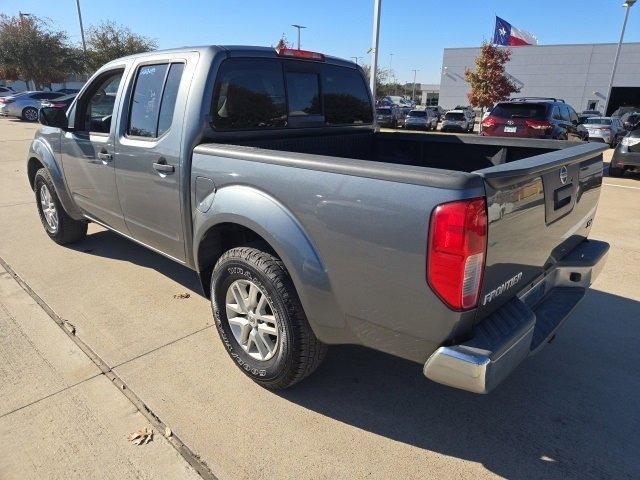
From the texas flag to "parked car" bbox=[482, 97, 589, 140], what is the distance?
1361 inches

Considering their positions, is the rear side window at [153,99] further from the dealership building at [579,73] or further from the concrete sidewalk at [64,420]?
the dealership building at [579,73]

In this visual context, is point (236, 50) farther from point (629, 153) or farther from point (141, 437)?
point (629, 153)

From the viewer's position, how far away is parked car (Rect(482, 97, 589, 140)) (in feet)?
35.7

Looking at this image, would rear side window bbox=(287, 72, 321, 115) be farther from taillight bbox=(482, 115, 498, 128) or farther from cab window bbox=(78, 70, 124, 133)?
taillight bbox=(482, 115, 498, 128)

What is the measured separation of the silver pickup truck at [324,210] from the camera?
6.27 ft

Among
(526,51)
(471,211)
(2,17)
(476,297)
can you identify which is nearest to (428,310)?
(476,297)

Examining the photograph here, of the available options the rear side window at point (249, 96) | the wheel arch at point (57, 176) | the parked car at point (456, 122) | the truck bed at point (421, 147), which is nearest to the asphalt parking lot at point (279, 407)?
the wheel arch at point (57, 176)

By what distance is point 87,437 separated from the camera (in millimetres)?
2436

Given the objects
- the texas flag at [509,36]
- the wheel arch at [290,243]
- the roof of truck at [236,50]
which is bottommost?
the wheel arch at [290,243]

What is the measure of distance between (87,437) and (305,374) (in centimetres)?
119

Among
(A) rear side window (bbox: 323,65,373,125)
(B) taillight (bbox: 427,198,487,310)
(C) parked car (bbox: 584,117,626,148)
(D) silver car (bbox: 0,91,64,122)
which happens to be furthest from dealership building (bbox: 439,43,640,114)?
(B) taillight (bbox: 427,198,487,310)

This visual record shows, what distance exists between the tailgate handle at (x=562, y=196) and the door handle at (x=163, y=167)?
2.30m

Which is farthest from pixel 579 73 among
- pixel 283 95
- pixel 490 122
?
pixel 283 95

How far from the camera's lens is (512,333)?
6.66 feet
